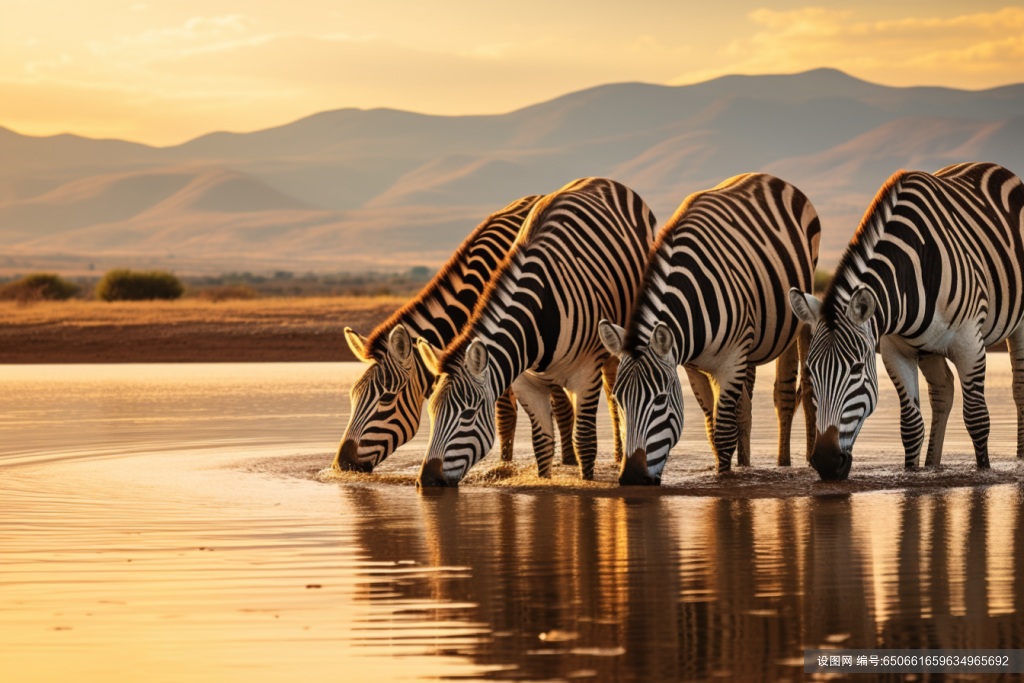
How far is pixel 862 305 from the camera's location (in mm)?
9008

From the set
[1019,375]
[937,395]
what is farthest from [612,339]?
[1019,375]

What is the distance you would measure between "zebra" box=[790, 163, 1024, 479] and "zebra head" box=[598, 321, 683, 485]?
1043mm

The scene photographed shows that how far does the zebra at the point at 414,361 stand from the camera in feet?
33.2

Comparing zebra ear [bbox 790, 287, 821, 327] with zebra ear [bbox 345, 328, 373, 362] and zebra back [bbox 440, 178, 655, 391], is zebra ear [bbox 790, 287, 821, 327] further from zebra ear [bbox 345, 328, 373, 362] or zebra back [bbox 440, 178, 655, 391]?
zebra ear [bbox 345, 328, 373, 362]

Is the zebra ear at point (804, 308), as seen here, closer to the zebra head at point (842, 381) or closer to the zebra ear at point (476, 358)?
the zebra head at point (842, 381)

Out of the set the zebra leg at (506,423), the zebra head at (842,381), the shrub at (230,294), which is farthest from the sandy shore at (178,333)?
the zebra head at (842,381)

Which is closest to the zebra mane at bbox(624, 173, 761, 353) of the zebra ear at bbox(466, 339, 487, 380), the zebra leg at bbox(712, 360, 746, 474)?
the zebra leg at bbox(712, 360, 746, 474)

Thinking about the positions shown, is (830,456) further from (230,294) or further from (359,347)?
(230,294)

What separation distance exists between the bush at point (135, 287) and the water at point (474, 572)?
3638 cm

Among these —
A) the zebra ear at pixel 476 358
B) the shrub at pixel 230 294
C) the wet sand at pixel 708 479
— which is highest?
the shrub at pixel 230 294

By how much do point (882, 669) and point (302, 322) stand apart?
1085 inches

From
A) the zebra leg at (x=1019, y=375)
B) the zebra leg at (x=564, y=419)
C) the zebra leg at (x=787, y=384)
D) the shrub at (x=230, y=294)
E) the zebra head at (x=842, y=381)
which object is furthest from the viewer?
the shrub at (x=230, y=294)

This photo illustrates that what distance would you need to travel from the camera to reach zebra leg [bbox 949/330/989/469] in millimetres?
9820

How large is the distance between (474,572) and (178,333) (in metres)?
24.6
